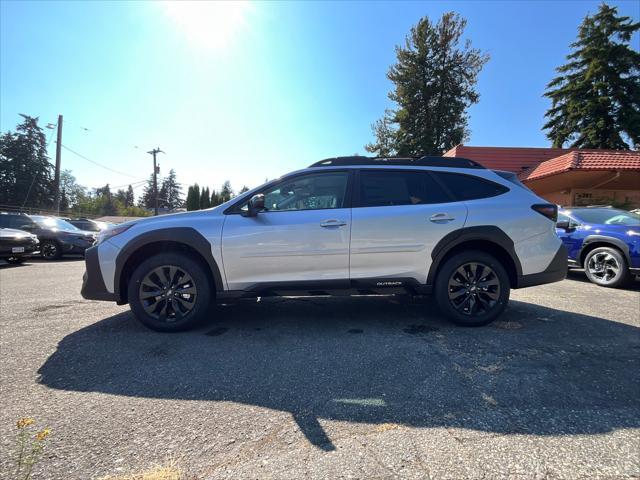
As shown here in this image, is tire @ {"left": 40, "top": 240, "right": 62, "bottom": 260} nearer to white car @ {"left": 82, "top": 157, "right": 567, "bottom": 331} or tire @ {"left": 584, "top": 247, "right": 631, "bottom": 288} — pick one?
white car @ {"left": 82, "top": 157, "right": 567, "bottom": 331}

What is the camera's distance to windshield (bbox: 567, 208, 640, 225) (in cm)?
663

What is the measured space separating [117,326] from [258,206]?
84.5 inches

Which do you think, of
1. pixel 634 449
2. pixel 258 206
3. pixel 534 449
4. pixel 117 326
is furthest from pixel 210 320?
pixel 634 449

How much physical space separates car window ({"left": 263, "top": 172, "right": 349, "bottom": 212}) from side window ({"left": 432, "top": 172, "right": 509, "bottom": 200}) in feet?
3.79

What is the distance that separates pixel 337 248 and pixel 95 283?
262cm

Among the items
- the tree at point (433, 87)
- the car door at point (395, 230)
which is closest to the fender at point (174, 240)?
the car door at point (395, 230)

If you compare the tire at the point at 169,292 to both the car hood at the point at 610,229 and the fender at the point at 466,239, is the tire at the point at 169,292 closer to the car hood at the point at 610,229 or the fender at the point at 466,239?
the fender at the point at 466,239

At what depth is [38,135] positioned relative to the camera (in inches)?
2117

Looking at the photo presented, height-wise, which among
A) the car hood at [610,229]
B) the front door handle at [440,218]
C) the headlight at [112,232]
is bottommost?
the headlight at [112,232]

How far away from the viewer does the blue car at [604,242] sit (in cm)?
610

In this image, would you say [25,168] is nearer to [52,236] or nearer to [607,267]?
[52,236]

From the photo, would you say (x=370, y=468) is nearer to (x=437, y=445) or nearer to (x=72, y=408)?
(x=437, y=445)

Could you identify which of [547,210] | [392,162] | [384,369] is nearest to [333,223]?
[392,162]

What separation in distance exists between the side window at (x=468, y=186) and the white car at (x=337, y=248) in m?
0.02
